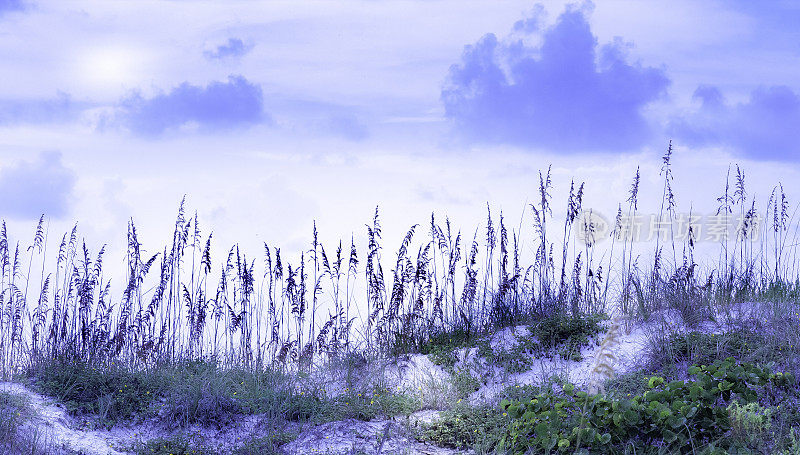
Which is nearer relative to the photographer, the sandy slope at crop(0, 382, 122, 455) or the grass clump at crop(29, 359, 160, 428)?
the sandy slope at crop(0, 382, 122, 455)

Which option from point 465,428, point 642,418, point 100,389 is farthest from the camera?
point 100,389

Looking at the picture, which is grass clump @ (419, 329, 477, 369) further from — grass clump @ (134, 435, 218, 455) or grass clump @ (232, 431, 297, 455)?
grass clump @ (134, 435, 218, 455)

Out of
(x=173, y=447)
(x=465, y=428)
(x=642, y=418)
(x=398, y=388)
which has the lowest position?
(x=173, y=447)

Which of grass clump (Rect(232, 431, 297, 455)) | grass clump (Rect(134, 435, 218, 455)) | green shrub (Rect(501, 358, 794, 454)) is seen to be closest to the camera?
green shrub (Rect(501, 358, 794, 454))

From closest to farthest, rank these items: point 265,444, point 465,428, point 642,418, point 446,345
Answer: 1. point 642,418
2. point 265,444
3. point 465,428
4. point 446,345

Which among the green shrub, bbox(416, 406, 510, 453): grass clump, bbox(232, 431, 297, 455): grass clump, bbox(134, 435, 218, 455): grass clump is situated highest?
the green shrub

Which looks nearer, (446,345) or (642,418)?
(642,418)

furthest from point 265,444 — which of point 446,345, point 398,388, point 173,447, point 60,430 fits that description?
point 446,345

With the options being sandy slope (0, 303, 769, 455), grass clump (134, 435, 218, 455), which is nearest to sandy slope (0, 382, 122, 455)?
sandy slope (0, 303, 769, 455)

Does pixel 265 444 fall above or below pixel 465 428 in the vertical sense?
below

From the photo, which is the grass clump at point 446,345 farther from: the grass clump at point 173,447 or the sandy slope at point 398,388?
the grass clump at point 173,447

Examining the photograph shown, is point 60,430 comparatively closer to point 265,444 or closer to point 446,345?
point 265,444

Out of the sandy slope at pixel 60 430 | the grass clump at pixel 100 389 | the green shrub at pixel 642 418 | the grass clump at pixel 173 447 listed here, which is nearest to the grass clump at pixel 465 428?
the green shrub at pixel 642 418

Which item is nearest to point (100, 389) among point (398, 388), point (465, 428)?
point (398, 388)
